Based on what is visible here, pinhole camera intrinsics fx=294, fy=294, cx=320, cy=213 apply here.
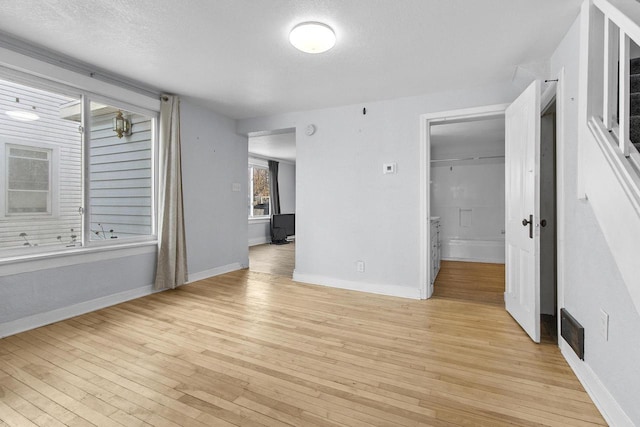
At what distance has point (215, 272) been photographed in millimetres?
4355

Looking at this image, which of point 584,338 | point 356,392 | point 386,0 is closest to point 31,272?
point 356,392

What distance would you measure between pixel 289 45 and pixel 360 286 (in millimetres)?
2774

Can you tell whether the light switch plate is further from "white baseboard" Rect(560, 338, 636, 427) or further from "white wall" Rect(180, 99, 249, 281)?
"white wall" Rect(180, 99, 249, 281)

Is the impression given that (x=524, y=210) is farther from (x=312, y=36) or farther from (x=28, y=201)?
(x=28, y=201)

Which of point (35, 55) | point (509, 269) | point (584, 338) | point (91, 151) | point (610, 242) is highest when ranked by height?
point (35, 55)

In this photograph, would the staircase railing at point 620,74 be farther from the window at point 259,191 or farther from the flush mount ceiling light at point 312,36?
the window at point 259,191

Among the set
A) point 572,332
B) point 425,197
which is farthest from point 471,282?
point 572,332

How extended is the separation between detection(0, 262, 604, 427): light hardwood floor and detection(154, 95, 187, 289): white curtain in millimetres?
617

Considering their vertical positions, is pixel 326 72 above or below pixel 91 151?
above

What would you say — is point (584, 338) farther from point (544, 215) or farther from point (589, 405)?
point (544, 215)

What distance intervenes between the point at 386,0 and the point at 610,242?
6.03 ft

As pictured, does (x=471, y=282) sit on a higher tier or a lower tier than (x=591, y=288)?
lower

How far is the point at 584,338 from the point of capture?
5.95 feet

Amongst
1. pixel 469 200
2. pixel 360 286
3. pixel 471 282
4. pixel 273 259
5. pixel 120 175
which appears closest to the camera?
pixel 120 175
